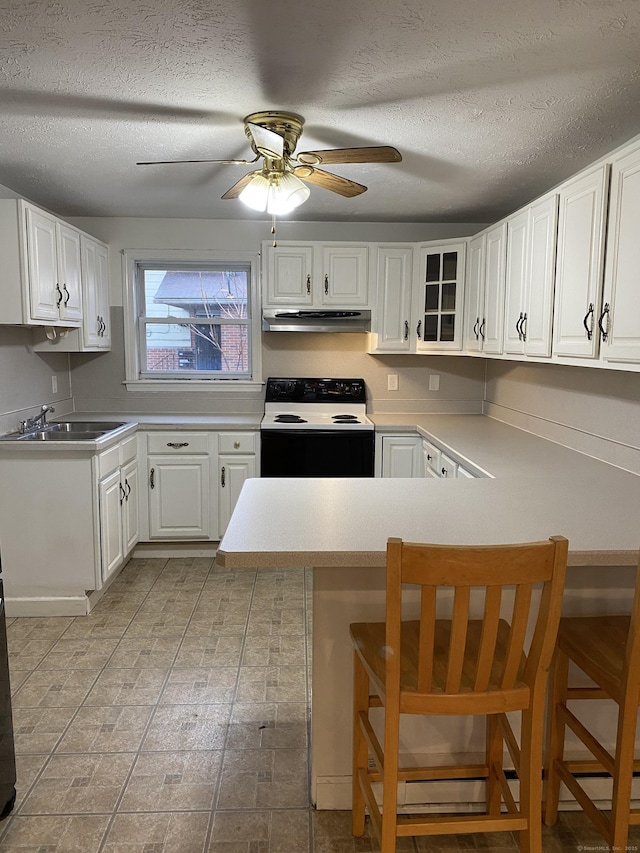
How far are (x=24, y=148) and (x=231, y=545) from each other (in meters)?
2.23

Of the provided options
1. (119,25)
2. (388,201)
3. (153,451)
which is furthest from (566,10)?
(153,451)

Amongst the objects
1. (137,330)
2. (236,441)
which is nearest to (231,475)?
(236,441)

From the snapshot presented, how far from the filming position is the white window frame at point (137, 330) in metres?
4.39

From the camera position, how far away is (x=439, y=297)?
13.4ft

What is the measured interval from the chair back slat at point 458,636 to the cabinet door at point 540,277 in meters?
1.69

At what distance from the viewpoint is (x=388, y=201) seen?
3715 millimetres

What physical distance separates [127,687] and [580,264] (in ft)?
8.36

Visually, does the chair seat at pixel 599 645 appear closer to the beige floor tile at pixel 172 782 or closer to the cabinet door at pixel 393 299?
the beige floor tile at pixel 172 782

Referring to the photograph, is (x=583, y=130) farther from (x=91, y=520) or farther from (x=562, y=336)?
(x=91, y=520)

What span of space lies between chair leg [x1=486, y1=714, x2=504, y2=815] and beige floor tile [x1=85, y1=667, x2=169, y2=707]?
1360 millimetres

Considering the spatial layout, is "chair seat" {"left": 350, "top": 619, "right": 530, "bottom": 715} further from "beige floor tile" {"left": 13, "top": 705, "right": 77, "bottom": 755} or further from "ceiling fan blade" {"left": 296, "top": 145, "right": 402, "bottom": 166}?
"ceiling fan blade" {"left": 296, "top": 145, "right": 402, "bottom": 166}

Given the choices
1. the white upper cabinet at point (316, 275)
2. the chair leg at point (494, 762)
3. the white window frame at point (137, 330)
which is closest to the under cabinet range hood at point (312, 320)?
the white upper cabinet at point (316, 275)

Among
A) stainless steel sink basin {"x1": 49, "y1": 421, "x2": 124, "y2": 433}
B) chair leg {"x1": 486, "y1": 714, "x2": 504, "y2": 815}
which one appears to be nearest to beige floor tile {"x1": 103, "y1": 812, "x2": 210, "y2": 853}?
chair leg {"x1": 486, "y1": 714, "x2": 504, "y2": 815}

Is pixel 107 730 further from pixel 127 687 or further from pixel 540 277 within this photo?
pixel 540 277
